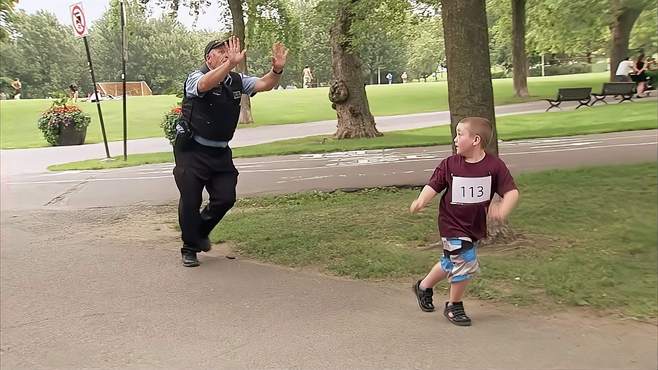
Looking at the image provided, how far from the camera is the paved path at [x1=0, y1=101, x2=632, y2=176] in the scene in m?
18.2

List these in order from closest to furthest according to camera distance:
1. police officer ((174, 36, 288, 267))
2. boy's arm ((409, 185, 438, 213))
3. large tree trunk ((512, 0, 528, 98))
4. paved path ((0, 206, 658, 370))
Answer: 1. paved path ((0, 206, 658, 370))
2. boy's arm ((409, 185, 438, 213))
3. police officer ((174, 36, 288, 267))
4. large tree trunk ((512, 0, 528, 98))

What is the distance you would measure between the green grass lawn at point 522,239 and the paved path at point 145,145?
34.5 feet

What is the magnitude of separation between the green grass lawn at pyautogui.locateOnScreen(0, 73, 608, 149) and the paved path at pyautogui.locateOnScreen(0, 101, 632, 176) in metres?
3.04

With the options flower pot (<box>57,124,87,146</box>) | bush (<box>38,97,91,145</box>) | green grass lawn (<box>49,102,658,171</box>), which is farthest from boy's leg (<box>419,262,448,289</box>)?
flower pot (<box>57,124,87,146</box>)

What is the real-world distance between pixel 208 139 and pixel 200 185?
0.43 meters

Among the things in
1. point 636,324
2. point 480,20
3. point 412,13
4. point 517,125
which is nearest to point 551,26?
point 412,13

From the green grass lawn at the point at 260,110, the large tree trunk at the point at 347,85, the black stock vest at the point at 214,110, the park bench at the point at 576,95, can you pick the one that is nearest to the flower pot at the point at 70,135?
the green grass lawn at the point at 260,110

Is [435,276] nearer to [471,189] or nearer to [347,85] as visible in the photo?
[471,189]

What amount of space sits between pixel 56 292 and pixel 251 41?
24693 mm

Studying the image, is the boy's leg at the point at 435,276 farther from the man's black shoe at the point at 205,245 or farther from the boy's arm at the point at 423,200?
the man's black shoe at the point at 205,245

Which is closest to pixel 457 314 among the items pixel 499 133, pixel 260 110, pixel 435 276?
pixel 435 276

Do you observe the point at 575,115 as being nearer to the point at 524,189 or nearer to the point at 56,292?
the point at 524,189

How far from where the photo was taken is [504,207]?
157 inches

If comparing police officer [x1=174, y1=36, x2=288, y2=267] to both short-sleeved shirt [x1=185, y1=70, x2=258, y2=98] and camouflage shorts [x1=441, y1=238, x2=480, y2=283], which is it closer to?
short-sleeved shirt [x1=185, y1=70, x2=258, y2=98]
